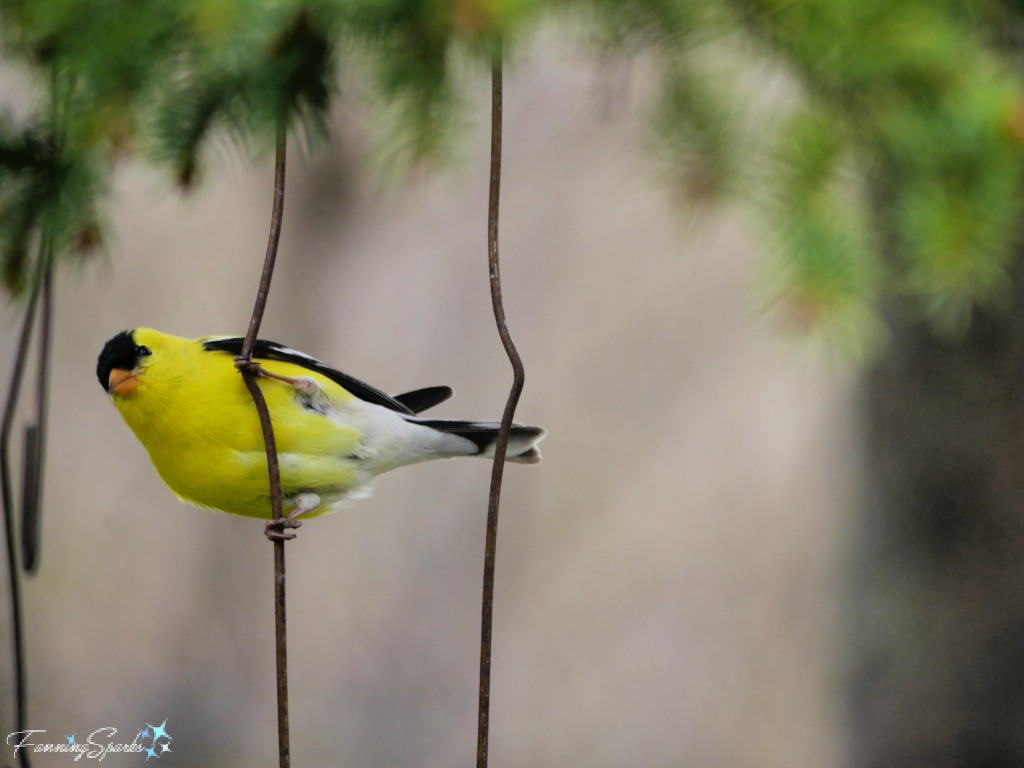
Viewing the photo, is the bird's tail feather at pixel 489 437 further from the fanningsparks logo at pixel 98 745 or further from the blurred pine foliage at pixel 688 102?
the fanningsparks logo at pixel 98 745

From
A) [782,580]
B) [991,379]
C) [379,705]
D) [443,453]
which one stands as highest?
[991,379]

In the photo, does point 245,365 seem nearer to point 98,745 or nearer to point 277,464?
point 277,464

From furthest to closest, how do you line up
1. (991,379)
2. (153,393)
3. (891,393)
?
(891,393) < (991,379) < (153,393)

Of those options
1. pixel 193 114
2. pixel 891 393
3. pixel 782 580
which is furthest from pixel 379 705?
pixel 193 114

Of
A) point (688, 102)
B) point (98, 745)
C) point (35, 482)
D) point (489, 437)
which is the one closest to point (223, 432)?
point (35, 482)

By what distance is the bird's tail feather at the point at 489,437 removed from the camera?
2.36 ft

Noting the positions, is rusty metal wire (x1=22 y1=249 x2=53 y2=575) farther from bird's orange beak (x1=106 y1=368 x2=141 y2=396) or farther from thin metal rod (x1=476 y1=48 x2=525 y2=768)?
thin metal rod (x1=476 y1=48 x2=525 y2=768)

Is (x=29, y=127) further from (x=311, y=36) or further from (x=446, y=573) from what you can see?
(x=446, y=573)

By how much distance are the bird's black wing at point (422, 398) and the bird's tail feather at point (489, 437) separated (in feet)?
0.11

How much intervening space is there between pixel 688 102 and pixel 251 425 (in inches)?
17.8

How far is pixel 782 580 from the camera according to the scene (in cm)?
202

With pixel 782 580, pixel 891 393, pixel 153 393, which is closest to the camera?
pixel 153 393

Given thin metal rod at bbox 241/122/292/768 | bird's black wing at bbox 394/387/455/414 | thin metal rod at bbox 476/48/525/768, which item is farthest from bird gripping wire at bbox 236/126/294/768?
bird's black wing at bbox 394/387/455/414

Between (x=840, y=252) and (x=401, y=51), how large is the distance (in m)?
0.35
